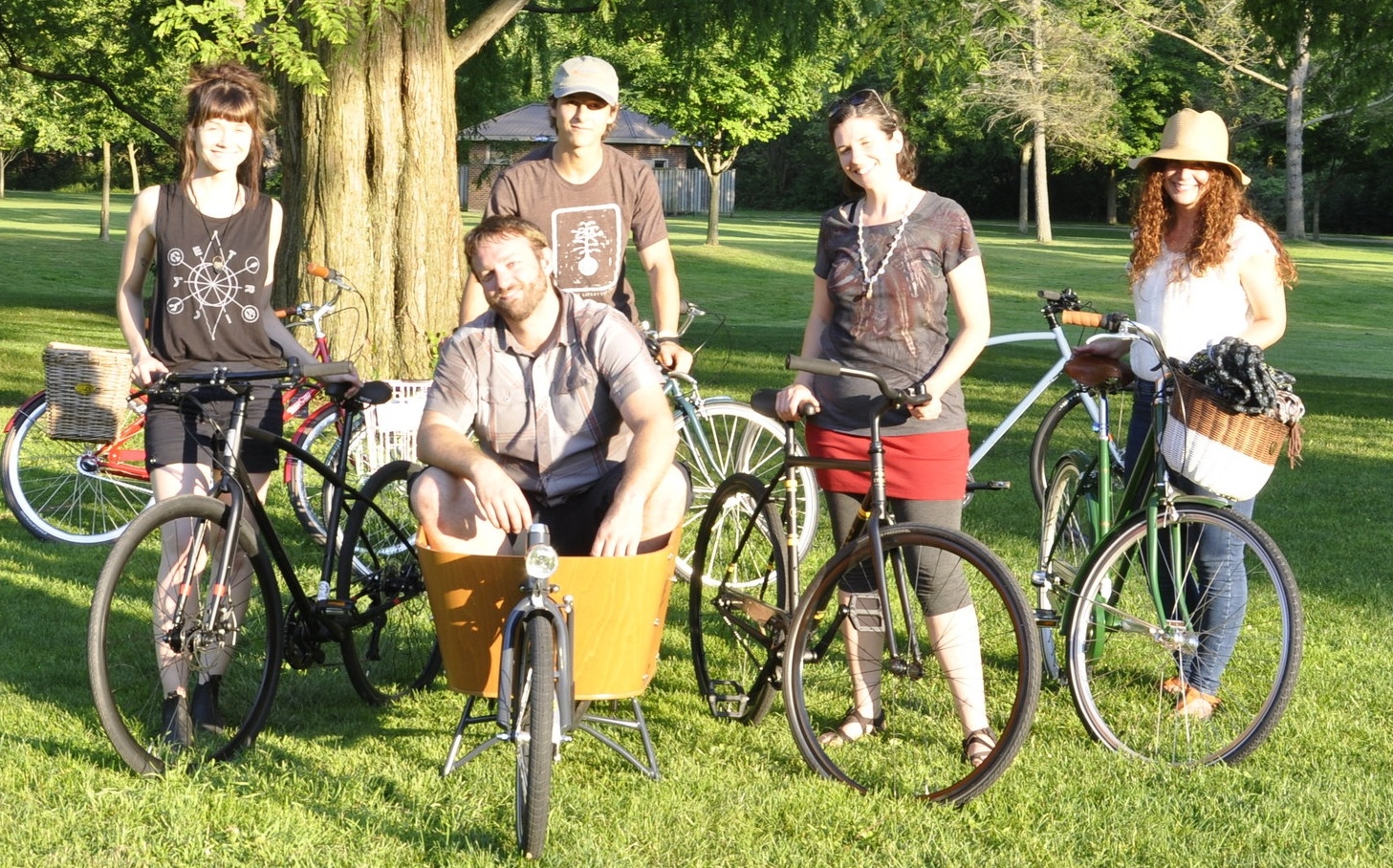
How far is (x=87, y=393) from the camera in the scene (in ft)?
24.1

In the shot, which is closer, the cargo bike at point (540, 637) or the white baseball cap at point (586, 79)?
the cargo bike at point (540, 637)

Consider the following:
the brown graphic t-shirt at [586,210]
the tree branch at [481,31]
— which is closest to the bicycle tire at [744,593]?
the brown graphic t-shirt at [586,210]

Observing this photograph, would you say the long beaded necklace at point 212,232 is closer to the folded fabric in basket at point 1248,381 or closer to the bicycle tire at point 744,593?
the bicycle tire at point 744,593

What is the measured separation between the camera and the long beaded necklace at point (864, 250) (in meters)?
4.38

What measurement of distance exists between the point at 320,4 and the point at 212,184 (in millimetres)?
4685

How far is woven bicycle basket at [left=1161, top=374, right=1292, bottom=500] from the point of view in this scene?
4.44 meters

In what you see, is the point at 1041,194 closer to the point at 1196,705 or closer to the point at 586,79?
the point at 586,79

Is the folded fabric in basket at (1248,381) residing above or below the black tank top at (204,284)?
below

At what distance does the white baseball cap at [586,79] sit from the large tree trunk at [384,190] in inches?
230

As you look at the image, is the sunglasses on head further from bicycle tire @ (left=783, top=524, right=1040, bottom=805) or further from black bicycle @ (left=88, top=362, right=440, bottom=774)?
black bicycle @ (left=88, top=362, right=440, bottom=774)

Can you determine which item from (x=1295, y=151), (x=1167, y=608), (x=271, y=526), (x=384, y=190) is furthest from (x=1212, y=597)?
(x=1295, y=151)

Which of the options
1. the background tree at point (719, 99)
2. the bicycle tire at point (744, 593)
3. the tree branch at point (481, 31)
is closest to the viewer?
the bicycle tire at point (744, 593)

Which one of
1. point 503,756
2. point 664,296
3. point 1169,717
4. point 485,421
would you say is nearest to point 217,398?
point 485,421

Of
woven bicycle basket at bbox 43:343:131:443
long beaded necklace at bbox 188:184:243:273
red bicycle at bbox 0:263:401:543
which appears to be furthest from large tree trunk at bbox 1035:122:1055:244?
long beaded necklace at bbox 188:184:243:273
